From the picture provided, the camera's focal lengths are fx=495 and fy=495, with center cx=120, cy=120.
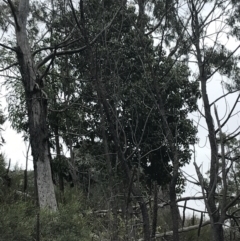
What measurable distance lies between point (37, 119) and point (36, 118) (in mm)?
46

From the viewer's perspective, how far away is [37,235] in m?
7.98

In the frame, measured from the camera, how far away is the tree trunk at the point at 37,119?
12.5 m

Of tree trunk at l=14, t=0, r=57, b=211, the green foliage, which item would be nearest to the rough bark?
tree trunk at l=14, t=0, r=57, b=211

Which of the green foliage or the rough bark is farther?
the rough bark

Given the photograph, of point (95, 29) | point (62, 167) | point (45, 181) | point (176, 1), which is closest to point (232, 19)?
point (176, 1)

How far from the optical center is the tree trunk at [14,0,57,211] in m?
12.5

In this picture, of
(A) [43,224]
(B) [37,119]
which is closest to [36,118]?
(B) [37,119]

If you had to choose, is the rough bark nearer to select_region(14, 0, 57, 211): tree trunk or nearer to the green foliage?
select_region(14, 0, 57, 211): tree trunk

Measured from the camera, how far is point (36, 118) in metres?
12.8

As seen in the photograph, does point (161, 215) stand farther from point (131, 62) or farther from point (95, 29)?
point (95, 29)

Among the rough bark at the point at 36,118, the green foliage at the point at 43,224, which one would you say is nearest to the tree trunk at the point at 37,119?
the rough bark at the point at 36,118

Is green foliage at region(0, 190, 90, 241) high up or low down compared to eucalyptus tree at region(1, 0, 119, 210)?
down

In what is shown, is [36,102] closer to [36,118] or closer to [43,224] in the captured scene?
[36,118]

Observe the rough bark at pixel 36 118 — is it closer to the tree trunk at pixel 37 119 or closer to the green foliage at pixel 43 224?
the tree trunk at pixel 37 119
